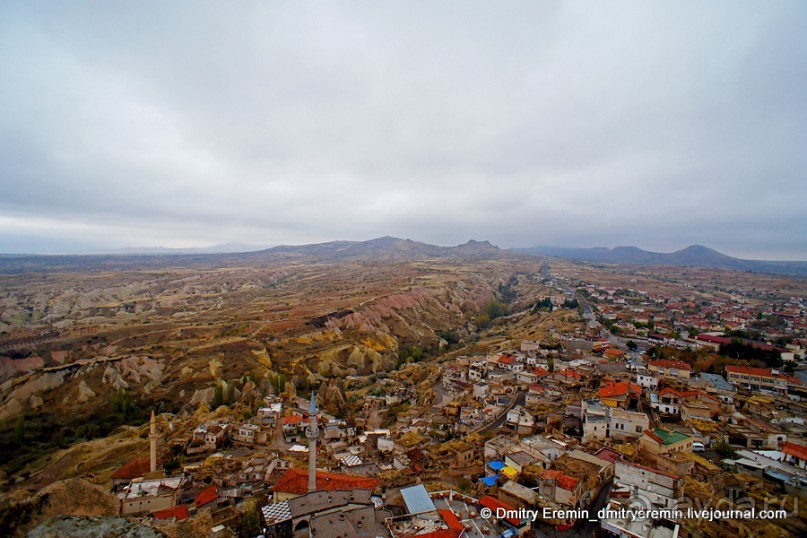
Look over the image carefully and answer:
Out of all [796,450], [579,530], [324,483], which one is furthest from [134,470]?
[796,450]

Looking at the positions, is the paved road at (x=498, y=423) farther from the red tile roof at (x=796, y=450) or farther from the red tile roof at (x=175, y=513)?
the red tile roof at (x=175, y=513)

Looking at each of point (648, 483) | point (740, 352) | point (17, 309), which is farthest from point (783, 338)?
point (17, 309)

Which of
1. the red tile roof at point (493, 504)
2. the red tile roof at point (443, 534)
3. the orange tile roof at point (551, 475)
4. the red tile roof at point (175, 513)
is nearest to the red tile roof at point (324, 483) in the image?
the red tile roof at point (175, 513)

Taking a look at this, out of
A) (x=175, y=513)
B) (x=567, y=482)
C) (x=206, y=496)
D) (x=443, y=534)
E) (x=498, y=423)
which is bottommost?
(x=206, y=496)

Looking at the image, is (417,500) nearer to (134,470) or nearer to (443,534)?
(443,534)

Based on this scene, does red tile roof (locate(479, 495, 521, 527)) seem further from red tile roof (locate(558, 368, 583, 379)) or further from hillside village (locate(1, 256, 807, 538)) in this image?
red tile roof (locate(558, 368, 583, 379))

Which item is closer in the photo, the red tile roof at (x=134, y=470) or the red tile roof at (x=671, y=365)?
the red tile roof at (x=134, y=470)
